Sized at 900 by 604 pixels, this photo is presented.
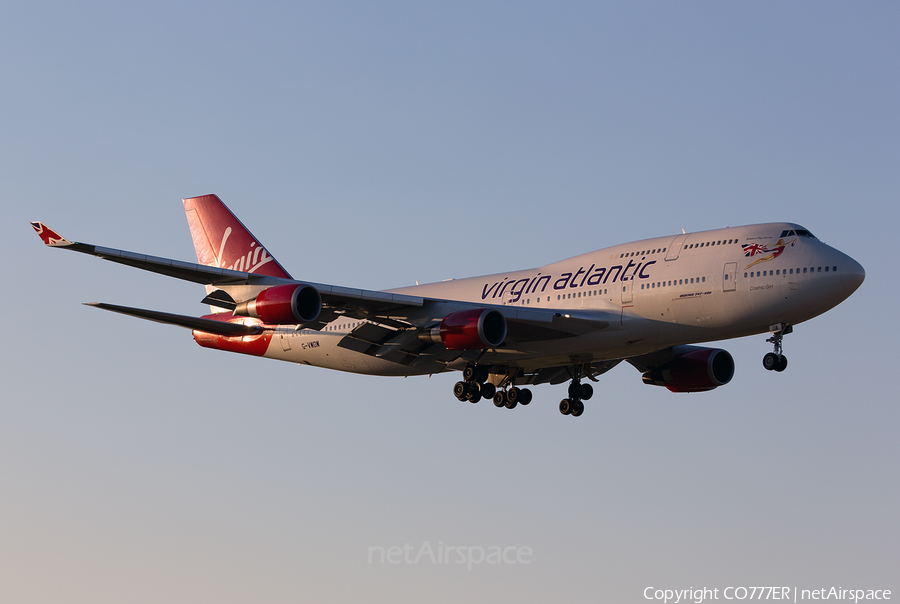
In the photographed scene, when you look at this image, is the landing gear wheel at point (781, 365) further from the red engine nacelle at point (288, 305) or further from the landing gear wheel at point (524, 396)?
the red engine nacelle at point (288, 305)

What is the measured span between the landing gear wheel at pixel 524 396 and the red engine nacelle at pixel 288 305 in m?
11.7

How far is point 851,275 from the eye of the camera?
36750 millimetres

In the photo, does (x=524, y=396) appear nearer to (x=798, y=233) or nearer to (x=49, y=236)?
(x=798, y=233)

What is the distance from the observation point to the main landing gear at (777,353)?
3797 cm

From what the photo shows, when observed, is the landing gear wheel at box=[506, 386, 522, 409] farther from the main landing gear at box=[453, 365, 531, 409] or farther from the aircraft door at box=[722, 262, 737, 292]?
the aircraft door at box=[722, 262, 737, 292]

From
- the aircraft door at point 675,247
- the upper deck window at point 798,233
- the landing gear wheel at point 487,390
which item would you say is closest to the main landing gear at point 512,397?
the landing gear wheel at point 487,390

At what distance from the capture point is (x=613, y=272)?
4081cm

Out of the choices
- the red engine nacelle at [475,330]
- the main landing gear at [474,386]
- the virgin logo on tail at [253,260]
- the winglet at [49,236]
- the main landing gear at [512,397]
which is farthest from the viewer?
the virgin logo on tail at [253,260]

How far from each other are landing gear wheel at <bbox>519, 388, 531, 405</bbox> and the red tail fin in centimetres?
1182

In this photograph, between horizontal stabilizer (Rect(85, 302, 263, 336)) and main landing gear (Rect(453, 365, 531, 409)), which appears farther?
main landing gear (Rect(453, 365, 531, 409))

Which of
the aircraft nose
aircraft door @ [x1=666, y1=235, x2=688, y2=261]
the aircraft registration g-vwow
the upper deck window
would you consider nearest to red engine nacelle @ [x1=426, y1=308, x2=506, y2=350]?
the aircraft registration g-vwow

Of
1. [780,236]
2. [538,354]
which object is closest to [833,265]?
[780,236]

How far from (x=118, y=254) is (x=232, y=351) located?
14954 mm

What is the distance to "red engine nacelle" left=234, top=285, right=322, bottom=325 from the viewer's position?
37375mm
